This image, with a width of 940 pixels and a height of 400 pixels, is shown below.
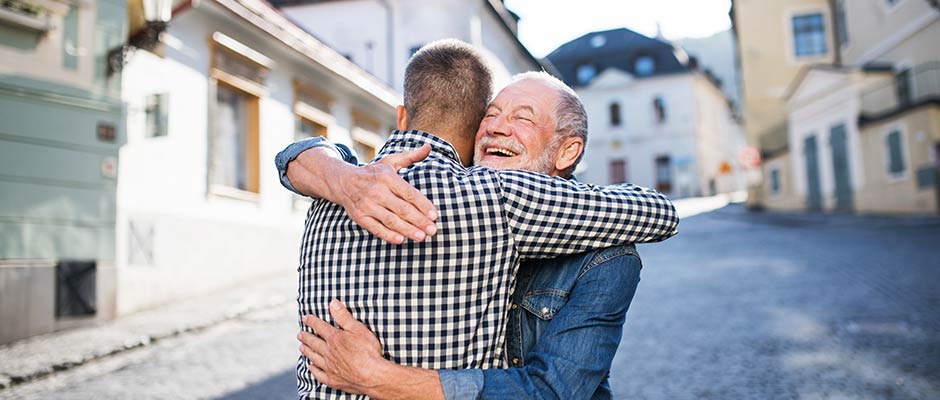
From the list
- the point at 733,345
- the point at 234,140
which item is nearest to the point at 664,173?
the point at 234,140

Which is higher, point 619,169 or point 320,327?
point 619,169

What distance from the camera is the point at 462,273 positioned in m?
1.83

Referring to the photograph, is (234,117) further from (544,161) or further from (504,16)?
(504,16)

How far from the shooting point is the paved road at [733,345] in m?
4.95

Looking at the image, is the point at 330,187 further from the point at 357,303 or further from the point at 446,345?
the point at 446,345

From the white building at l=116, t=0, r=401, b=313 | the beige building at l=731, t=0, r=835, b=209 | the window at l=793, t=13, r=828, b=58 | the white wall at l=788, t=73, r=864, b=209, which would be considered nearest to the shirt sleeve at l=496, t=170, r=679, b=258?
the white building at l=116, t=0, r=401, b=313

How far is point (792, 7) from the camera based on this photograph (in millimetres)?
28406

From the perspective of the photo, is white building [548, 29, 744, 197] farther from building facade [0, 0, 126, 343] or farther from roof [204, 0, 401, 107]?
building facade [0, 0, 126, 343]

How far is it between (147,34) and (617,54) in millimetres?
39741

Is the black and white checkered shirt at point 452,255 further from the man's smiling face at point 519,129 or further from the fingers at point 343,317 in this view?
the man's smiling face at point 519,129

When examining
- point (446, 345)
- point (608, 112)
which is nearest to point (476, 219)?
point (446, 345)

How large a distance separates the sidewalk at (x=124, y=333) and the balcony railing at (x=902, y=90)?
16.9m

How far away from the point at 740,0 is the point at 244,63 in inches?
905

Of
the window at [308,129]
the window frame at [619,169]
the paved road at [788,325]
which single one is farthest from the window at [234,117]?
the window frame at [619,169]
